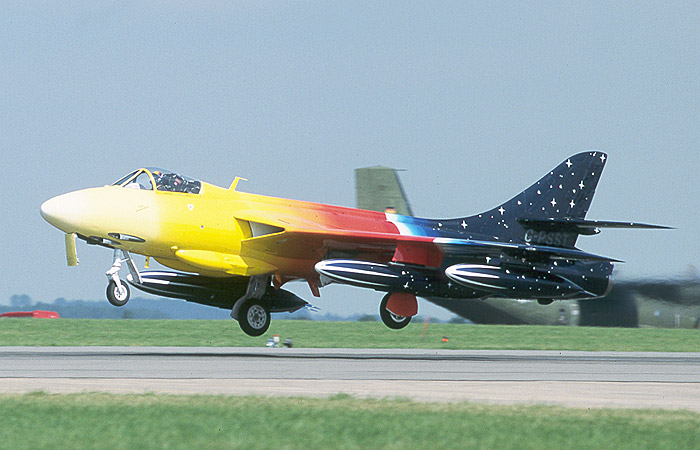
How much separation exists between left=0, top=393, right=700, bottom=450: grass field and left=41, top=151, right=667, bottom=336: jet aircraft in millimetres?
9864

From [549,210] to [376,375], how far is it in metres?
12.1

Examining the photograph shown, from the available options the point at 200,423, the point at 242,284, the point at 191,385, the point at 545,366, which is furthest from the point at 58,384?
the point at 242,284

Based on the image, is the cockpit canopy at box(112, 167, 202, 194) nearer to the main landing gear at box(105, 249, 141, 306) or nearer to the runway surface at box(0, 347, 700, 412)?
the main landing gear at box(105, 249, 141, 306)

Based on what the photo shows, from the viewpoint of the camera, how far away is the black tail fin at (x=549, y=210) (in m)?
25.5

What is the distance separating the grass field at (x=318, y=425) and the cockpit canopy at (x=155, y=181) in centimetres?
1035

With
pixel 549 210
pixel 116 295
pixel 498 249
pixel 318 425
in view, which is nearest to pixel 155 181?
pixel 116 295

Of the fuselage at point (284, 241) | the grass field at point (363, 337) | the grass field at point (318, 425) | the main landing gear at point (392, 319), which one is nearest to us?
the grass field at point (318, 425)

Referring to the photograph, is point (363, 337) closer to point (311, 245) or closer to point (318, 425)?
point (311, 245)

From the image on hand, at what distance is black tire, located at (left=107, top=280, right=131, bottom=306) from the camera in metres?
21.1

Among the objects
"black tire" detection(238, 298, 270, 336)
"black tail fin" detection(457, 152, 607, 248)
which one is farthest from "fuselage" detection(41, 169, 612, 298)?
"black tail fin" detection(457, 152, 607, 248)

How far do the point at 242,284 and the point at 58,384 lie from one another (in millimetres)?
11202

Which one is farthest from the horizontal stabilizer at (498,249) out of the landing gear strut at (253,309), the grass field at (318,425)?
the grass field at (318,425)

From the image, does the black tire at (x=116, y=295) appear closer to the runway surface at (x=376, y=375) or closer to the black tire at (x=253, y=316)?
the runway surface at (x=376, y=375)

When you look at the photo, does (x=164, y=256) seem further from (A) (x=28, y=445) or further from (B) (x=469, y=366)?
(A) (x=28, y=445)
